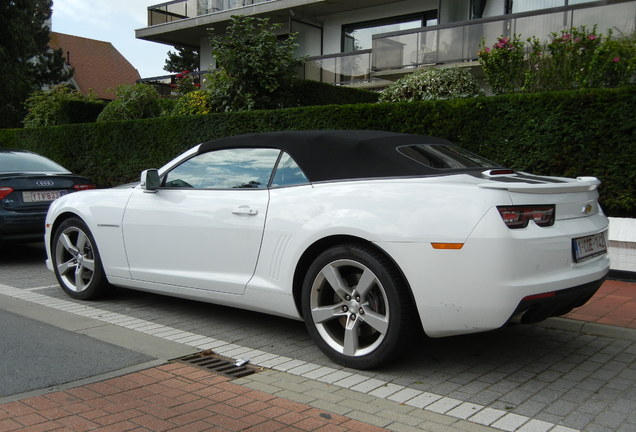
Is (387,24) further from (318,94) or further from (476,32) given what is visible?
(318,94)

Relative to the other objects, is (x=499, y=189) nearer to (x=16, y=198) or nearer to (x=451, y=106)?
(x=451, y=106)

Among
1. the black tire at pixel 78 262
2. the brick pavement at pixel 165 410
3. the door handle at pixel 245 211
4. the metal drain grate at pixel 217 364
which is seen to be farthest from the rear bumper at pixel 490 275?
the black tire at pixel 78 262

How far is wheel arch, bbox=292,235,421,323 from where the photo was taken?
12.6ft

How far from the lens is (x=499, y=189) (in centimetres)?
360

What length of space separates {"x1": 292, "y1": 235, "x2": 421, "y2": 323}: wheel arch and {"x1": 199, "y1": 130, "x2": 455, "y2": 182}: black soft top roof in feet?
1.51

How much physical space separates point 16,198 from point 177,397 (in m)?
5.57

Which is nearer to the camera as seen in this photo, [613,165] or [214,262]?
[214,262]

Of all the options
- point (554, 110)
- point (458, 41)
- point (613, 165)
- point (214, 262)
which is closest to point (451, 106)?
point (554, 110)

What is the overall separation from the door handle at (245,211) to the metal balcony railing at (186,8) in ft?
62.2

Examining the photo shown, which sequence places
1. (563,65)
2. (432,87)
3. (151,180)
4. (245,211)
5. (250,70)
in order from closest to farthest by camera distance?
(245,211) → (151,180) → (563,65) → (432,87) → (250,70)

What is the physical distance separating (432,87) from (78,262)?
702 centimetres

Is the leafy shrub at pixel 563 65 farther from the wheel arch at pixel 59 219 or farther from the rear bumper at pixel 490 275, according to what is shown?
the wheel arch at pixel 59 219

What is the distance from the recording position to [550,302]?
3678 mm

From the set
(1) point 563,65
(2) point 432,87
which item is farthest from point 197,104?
(1) point 563,65
